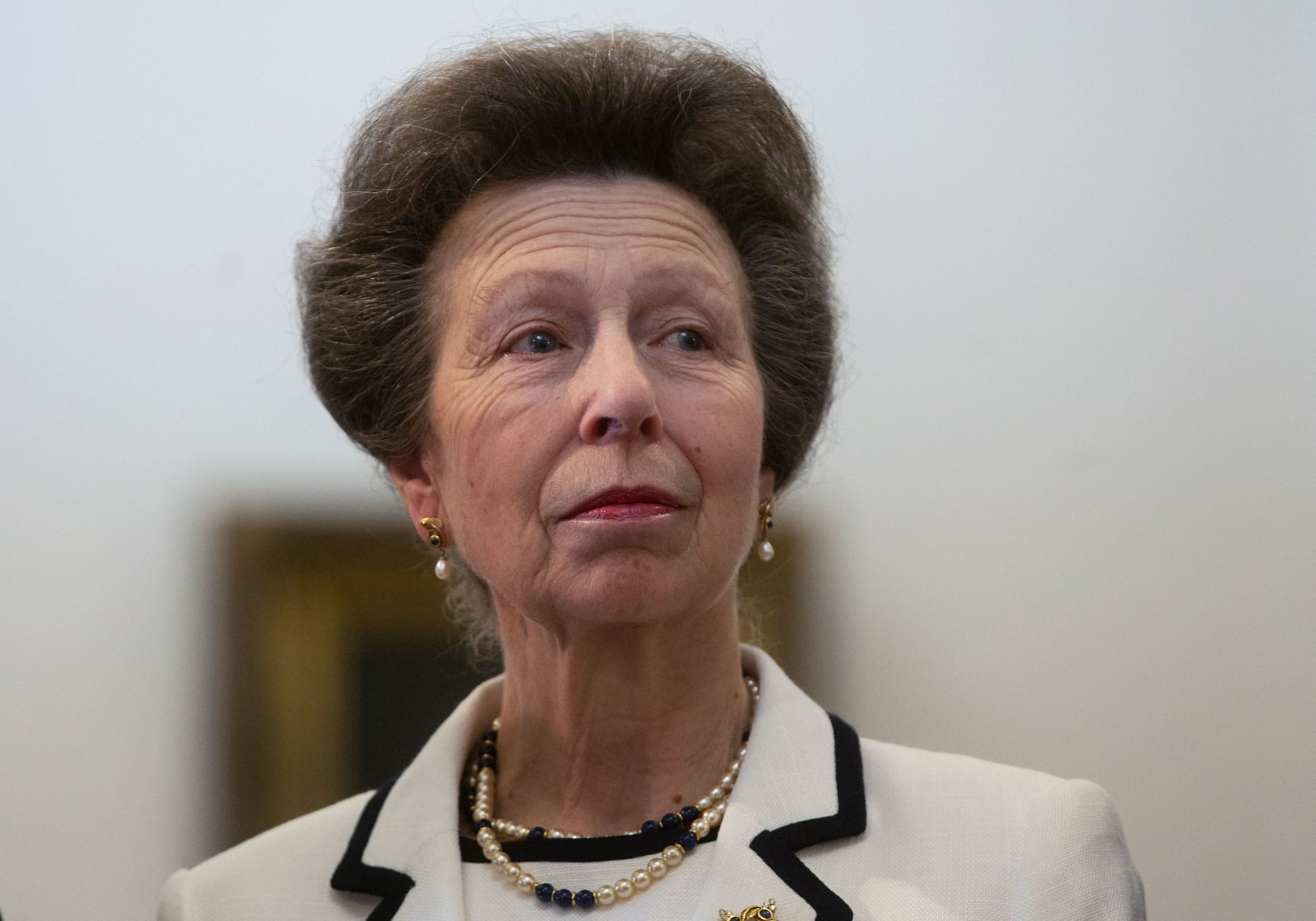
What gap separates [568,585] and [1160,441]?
1306mm

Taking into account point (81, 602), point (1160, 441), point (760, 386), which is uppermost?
point (760, 386)

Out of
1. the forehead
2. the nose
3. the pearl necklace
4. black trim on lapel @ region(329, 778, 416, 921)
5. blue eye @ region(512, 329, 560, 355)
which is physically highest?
the forehead

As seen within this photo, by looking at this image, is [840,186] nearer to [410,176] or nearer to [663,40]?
[663,40]

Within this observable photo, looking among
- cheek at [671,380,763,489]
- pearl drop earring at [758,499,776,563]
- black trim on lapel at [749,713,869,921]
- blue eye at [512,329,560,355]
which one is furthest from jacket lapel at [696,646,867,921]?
A: blue eye at [512,329,560,355]

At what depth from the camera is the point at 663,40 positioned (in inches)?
85.4

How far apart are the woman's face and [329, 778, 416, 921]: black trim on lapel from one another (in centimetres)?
38

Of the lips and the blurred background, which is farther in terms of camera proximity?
the blurred background

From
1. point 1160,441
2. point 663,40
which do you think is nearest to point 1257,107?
point 1160,441

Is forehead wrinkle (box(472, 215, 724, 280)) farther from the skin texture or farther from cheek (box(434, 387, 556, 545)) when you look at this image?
cheek (box(434, 387, 556, 545))

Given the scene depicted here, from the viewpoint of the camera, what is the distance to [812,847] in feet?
6.09

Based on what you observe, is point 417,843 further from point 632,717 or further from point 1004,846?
point 1004,846

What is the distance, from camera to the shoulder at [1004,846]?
1.76 metres

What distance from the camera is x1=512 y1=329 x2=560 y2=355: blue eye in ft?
6.37

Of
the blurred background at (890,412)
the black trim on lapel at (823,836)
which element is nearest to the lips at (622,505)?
the black trim on lapel at (823,836)
